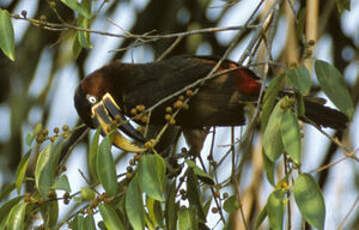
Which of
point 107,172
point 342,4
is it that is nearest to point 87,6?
point 107,172

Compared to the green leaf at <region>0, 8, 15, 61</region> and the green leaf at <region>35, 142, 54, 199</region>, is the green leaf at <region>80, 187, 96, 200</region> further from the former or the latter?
the green leaf at <region>0, 8, 15, 61</region>

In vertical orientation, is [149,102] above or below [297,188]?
above

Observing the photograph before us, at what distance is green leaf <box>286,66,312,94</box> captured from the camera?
5.85 ft

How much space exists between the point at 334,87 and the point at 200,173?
469 millimetres

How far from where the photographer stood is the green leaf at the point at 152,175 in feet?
→ 5.91

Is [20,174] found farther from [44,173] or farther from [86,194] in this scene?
[86,194]

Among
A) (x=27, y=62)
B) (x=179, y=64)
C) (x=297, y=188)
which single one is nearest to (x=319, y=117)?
(x=179, y=64)

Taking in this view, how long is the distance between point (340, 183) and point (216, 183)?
1.08 meters

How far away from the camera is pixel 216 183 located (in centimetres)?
223

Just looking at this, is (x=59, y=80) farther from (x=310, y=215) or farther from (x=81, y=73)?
(x=310, y=215)

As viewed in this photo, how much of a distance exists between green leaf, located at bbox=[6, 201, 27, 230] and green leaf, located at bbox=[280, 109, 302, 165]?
751 millimetres

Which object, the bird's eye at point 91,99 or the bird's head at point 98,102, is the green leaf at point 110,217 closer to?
the bird's head at point 98,102

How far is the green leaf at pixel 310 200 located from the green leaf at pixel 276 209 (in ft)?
0.18

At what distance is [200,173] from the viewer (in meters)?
2.06
